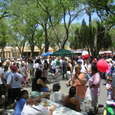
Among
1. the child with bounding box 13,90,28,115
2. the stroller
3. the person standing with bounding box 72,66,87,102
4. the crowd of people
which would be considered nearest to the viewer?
the stroller

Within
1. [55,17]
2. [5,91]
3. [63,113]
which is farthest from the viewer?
[55,17]

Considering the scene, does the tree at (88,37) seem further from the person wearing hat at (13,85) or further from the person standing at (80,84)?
the person standing at (80,84)

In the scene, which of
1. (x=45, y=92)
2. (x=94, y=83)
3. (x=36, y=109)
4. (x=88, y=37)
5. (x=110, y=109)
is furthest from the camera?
(x=88, y=37)

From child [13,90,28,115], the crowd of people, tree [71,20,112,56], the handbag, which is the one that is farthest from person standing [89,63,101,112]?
tree [71,20,112,56]

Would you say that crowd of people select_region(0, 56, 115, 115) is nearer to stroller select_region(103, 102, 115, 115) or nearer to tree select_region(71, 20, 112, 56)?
stroller select_region(103, 102, 115, 115)

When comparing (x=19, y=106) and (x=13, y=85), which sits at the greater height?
(x=13, y=85)

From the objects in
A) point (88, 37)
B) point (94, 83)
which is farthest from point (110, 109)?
point (88, 37)

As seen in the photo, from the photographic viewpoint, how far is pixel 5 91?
34.8ft

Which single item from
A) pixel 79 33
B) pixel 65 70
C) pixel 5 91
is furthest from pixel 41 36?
pixel 5 91

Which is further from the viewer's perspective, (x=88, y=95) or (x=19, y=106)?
(x=88, y=95)

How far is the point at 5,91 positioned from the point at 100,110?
10.4ft

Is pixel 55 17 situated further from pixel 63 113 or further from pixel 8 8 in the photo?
pixel 63 113

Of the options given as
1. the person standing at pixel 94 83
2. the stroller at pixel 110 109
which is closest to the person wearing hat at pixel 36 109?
the stroller at pixel 110 109

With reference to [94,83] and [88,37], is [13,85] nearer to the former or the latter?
[94,83]
